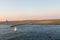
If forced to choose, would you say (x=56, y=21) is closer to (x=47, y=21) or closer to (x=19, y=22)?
(x=47, y=21)

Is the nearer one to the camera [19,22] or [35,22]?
[35,22]

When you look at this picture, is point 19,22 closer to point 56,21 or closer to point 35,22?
point 35,22

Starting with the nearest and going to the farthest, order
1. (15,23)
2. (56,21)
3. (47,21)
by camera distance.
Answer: (56,21)
(47,21)
(15,23)

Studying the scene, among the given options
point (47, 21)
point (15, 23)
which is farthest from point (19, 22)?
point (47, 21)

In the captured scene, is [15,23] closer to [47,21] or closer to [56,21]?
[47,21]

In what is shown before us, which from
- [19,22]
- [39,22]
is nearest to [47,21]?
[39,22]

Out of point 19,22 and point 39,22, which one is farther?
point 19,22

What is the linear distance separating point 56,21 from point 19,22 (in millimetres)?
16974

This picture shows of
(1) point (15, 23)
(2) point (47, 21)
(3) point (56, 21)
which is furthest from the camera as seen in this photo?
(1) point (15, 23)

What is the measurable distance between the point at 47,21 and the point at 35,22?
16.5ft

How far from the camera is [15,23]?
197 feet

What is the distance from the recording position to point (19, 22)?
61.7 m

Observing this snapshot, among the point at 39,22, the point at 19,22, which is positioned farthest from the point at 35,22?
the point at 19,22

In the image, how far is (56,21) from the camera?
163 feet
